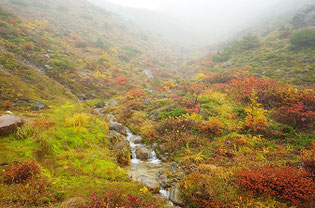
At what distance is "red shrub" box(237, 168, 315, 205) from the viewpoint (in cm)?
492

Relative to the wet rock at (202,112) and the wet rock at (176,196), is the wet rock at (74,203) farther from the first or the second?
the wet rock at (202,112)

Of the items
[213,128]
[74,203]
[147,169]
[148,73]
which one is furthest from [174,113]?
[148,73]

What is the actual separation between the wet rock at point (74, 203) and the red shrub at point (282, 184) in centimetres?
504

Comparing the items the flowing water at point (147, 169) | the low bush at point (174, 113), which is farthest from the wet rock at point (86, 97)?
the flowing water at point (147, 169)

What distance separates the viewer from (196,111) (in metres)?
11.5

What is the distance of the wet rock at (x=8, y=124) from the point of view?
5786 millimetres

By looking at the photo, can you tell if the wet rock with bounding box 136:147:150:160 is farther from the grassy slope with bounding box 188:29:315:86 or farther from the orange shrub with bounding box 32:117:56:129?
the grassy slope with bounding box 188:29:315:86

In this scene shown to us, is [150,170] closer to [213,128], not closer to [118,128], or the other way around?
[118,128]

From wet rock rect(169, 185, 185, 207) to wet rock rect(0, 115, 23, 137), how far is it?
6.39 m

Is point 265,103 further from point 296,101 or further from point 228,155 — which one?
point 228,155

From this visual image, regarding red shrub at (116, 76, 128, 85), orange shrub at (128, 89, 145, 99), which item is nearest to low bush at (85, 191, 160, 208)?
orange shrub at (128, 89, 145, 99)

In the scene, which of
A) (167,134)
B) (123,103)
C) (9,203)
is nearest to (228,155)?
(167,134)

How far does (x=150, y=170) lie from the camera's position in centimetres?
757

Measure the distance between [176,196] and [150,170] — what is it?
2017 mm
